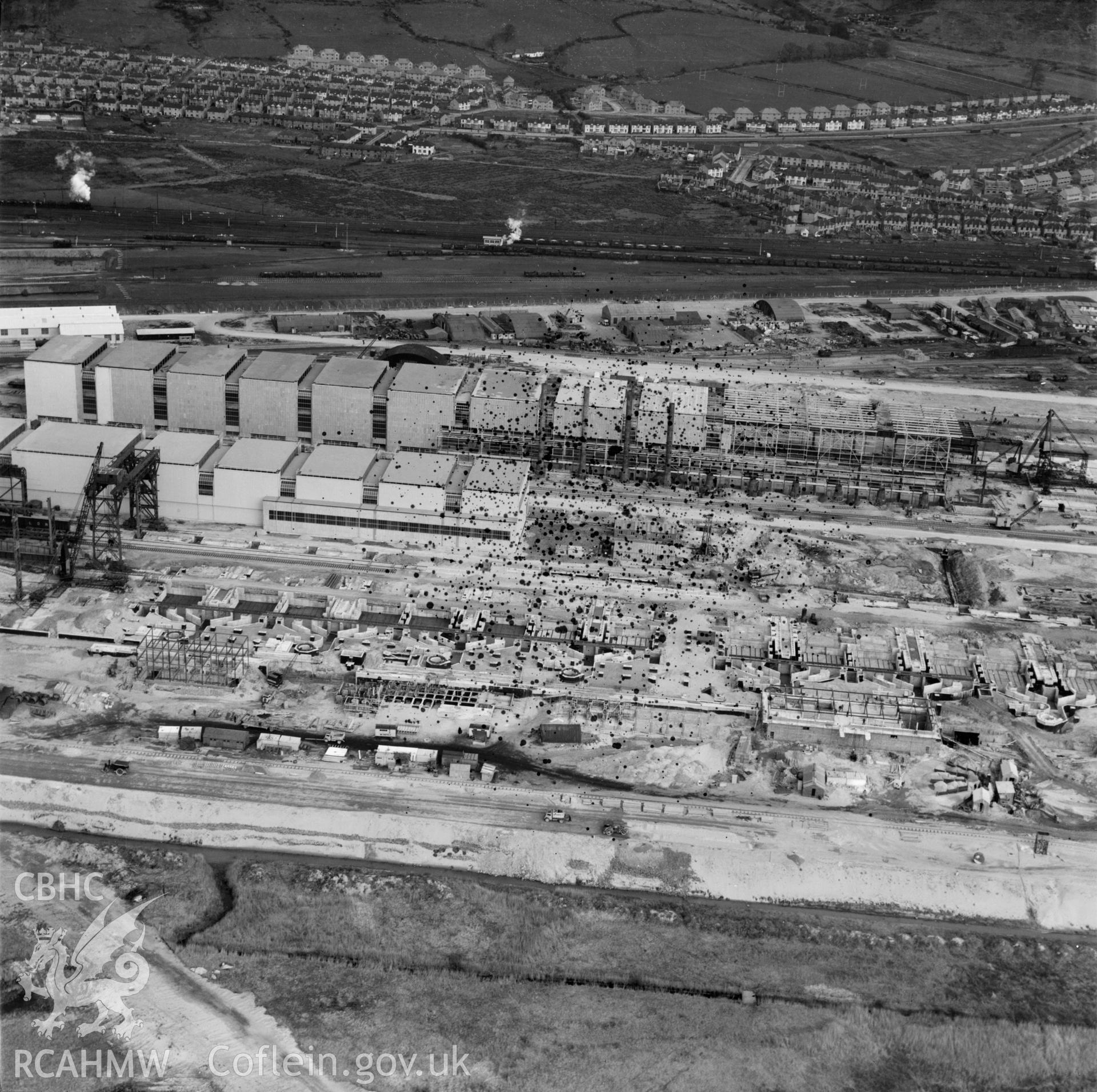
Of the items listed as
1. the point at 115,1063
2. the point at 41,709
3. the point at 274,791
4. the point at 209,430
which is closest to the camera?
the point at 115,1063

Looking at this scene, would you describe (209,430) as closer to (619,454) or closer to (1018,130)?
(619,454)

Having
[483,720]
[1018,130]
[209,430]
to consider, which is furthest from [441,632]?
[1018,130]

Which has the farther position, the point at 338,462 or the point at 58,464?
the point at 338,462

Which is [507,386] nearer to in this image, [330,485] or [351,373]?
[351,373]

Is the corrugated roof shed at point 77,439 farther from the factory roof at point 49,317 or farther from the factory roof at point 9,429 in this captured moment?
the factory roof at point 49,317

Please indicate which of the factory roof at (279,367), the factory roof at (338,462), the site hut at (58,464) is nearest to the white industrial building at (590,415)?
the factory roof at (338,462)

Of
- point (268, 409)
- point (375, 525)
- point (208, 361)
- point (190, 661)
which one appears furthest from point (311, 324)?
point (190, 661)
